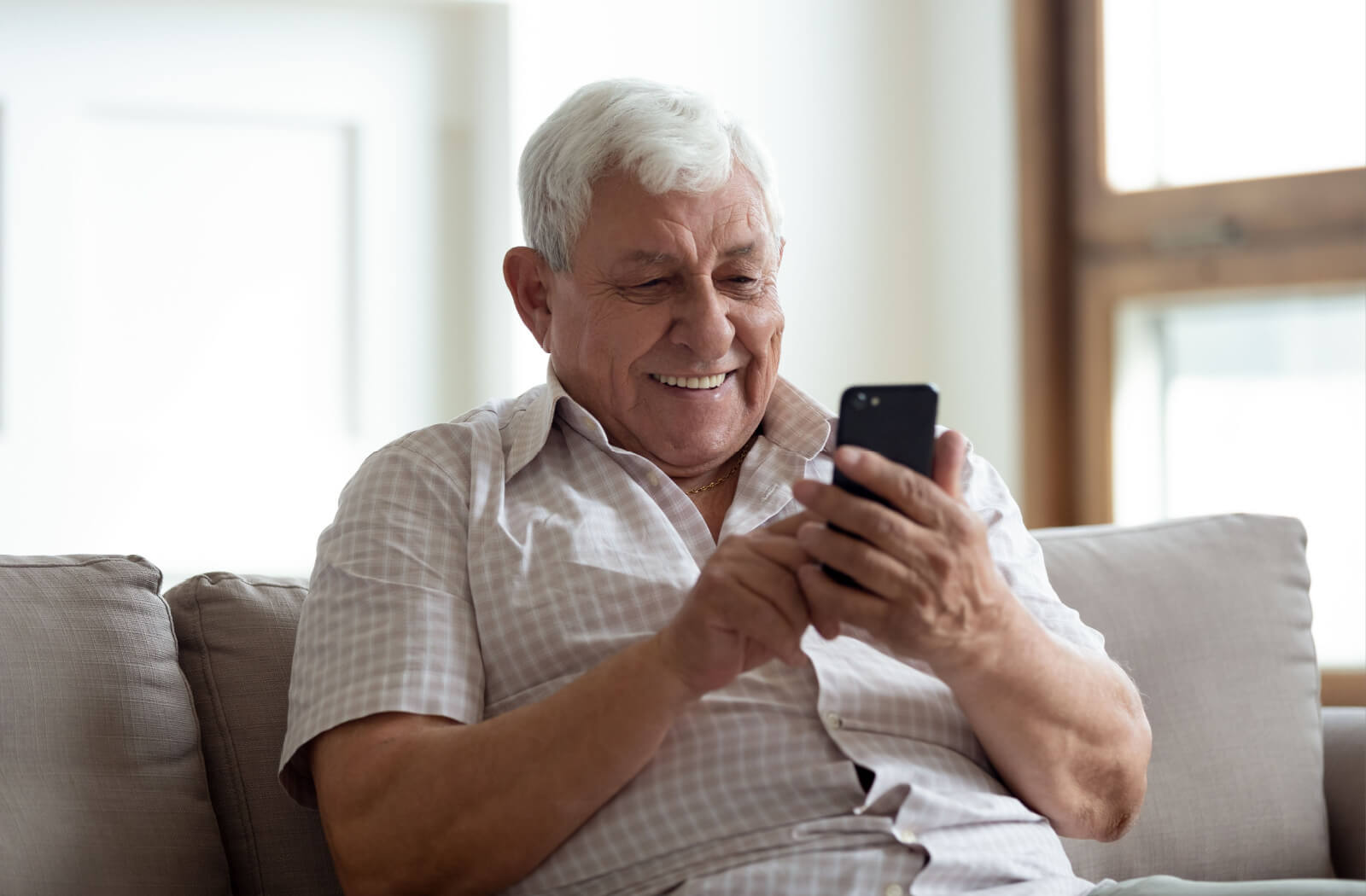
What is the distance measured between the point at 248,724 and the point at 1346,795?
1.26 meters

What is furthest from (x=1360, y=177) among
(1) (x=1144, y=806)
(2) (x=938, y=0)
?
(1) (x=1144, y=806)

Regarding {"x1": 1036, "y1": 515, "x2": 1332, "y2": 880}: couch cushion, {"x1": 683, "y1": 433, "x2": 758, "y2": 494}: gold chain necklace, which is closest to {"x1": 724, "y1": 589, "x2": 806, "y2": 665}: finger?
{"x1": 683, "y1": 433, "x2": 758, "y2": 494}: gold chain necklace

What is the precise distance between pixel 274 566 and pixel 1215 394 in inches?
73.3

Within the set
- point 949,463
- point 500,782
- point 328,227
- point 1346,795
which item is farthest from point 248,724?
point 328,227

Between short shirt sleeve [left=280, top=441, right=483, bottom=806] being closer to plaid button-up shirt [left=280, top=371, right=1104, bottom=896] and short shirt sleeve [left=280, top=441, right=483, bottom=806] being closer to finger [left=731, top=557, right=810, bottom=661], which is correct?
plaid button-up shirt [left=280, top=371, right=1104, bottom=896]

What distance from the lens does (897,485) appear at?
978mm

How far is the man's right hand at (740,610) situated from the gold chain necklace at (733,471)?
36 centimetres

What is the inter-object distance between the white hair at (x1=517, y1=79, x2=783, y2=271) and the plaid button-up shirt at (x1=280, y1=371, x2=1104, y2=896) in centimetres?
19

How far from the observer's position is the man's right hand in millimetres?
1019

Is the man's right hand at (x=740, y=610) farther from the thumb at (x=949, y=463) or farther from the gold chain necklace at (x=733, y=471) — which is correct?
the gold chain necklace at (x=733, y=471)

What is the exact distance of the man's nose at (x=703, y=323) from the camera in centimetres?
133

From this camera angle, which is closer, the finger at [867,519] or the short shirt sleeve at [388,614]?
the finger at [867,519]

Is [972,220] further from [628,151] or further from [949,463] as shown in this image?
[949,463]

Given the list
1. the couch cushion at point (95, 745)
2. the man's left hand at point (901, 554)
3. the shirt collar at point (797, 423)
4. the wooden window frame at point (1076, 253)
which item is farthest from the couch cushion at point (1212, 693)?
the wooden window frame at point (1076, 253)
